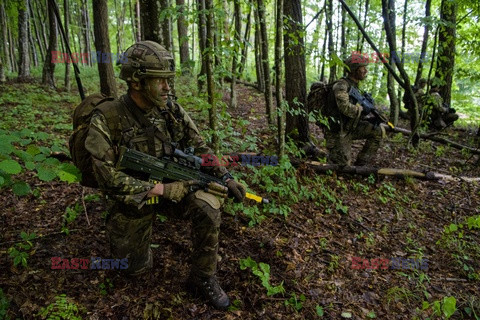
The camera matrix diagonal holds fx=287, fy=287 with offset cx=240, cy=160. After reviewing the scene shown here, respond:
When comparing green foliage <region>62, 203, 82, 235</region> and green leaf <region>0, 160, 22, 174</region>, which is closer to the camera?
green leaf <region>0, 160, 22, 174</region>

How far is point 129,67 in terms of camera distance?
2994 mm

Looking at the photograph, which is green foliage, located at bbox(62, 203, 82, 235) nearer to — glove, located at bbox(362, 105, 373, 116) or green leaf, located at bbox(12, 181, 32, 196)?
green leaf, located at bbox(12, 181, 32, 196)

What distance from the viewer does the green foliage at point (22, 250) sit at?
3089 mm

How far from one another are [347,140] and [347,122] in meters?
0.43

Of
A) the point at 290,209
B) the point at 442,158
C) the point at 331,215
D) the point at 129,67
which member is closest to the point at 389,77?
the point at 442,158

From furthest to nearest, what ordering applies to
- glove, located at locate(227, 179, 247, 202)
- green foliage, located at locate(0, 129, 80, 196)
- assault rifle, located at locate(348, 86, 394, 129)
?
1. assault rifle, located at locate(348, 86, 394, 129)
2. glove, located at locate(227, 179, 247, 202)
3. green foliage, located at locate(0, 129, 80, 196)

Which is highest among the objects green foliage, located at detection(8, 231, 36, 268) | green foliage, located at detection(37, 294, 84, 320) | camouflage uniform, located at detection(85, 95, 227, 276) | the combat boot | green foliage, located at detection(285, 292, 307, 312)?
camouflage uniform, located at detection(85, 95, 227, 276)

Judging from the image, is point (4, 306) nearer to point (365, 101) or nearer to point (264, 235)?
point (264, 235)

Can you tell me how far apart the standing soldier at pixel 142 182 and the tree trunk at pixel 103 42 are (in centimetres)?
324

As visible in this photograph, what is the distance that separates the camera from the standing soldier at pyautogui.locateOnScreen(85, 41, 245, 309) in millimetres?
2797

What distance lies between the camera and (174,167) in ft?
10.1

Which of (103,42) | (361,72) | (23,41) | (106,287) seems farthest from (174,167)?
(23,41)

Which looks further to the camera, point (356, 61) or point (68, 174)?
point (356, 61)

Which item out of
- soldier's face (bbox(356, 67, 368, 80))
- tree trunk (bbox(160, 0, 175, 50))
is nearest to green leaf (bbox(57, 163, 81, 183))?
tree trunk (bbox(160, 0, 175, 50))
